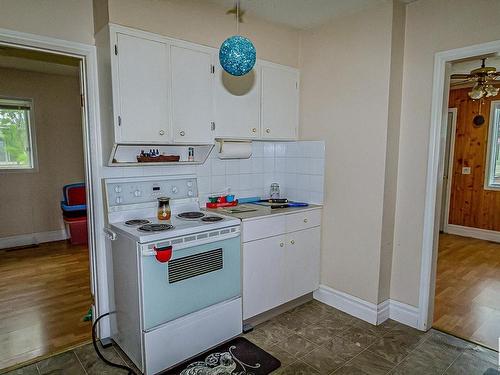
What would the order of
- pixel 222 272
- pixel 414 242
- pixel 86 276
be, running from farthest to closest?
1. pixel 86 276
2. pixel 414 242
3. pixel 222 272

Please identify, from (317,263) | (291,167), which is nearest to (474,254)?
(317,263)

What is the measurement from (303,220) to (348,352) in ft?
3.50

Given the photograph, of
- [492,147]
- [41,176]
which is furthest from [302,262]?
[41,176]

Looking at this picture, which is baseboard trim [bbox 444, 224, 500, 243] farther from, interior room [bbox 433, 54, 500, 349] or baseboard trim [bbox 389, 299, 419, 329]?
baseboard trim [bbox 389, 299, 419, 329]

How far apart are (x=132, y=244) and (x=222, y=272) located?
66 cm

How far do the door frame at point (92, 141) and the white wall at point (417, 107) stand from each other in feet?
7.73

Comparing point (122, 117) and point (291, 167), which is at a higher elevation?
point (122, 117)

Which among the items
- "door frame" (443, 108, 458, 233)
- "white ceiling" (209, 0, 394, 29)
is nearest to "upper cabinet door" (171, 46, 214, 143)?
"white ceiling" (209, 0, 394, 29)

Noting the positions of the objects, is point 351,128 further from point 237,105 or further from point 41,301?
point 41,301

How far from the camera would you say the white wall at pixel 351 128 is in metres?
2.56

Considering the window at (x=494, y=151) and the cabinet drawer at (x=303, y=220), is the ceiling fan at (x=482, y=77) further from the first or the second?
the cabinet drawer at (x=303, y=220)

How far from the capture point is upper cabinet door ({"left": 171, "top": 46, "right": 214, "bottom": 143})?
234cm

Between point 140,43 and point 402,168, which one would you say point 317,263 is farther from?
point 140,43

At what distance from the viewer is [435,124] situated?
96.0 inches
